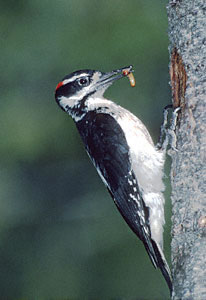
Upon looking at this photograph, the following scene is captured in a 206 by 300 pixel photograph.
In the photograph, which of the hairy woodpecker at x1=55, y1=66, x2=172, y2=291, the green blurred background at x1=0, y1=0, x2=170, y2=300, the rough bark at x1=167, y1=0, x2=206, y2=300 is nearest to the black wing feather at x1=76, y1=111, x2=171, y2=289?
the hairy woodpecker at x1=55, y1=66, x2=172, y2=291

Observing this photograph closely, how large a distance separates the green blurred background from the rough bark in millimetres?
2321

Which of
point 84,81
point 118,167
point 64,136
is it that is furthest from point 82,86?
point 64,136

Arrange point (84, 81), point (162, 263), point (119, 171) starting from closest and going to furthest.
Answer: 1. point (162, 263)
2. point (119, 171)
3. point (84, 81)

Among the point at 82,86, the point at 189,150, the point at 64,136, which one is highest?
the point at 82,86

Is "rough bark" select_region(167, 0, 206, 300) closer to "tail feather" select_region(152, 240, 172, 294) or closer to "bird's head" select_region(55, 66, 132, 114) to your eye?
"tail feather" select_region(152, 240, 172, 294)

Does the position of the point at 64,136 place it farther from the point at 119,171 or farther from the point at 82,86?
the point at 119,171

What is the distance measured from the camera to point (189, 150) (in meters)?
3.40

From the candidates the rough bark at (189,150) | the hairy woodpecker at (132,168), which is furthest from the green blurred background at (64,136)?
the rough bark at (189,150)

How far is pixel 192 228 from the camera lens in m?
3.25

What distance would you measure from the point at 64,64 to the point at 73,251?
6.68ft

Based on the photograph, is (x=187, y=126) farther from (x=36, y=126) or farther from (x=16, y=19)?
(x=16, y=19)

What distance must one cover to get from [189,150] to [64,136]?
131 inches

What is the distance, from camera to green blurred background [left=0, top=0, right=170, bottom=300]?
6.11m

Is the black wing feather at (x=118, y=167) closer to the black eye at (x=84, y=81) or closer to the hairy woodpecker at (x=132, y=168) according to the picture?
the hairy woodpecker at (x=132, y=168)
